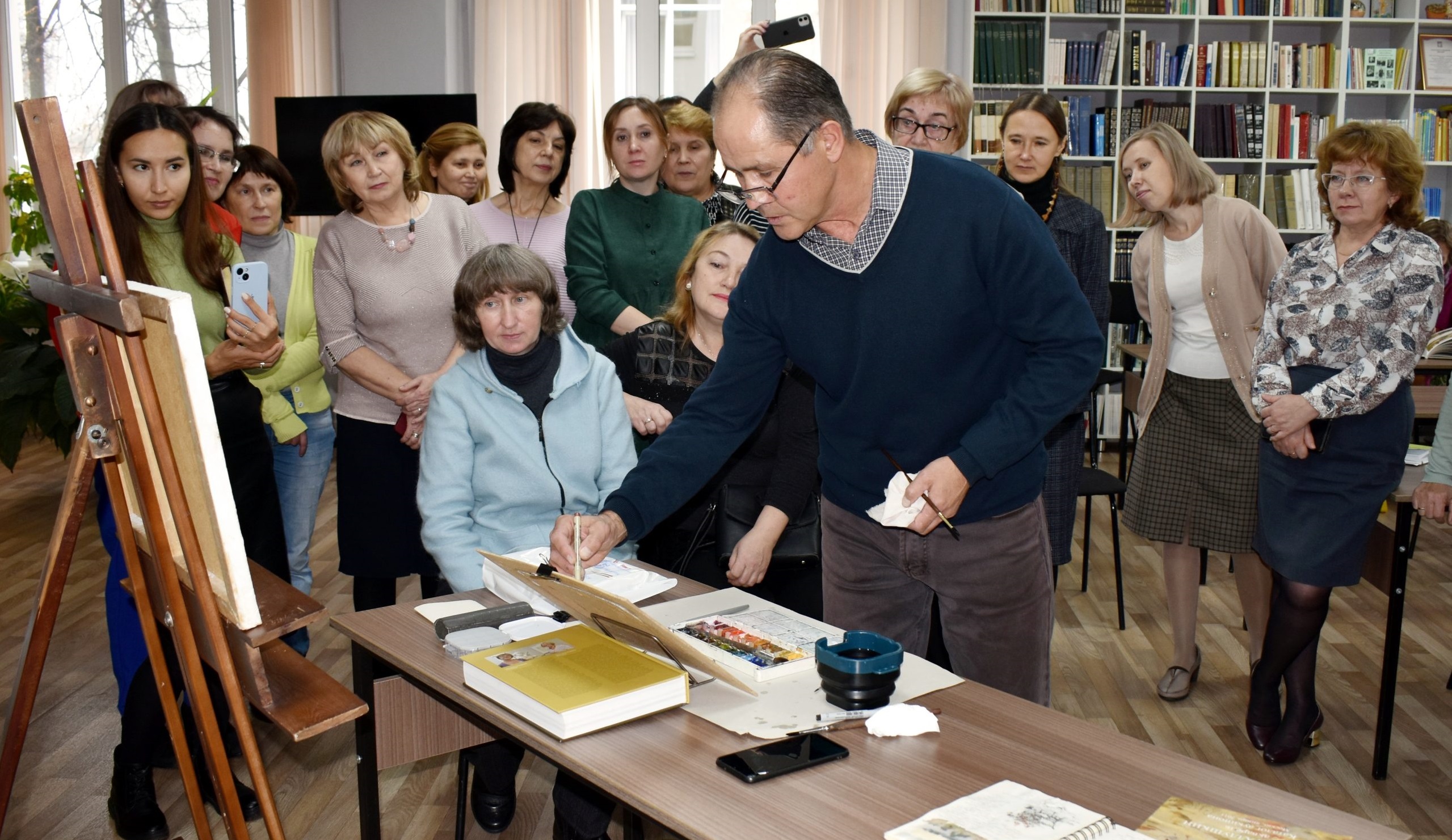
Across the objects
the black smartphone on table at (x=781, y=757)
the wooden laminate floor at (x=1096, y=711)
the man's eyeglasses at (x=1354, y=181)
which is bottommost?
the wooden laminate floor at (x=1096, y=711)

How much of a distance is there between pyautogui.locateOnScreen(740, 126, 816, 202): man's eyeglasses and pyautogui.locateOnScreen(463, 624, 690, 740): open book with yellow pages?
63 cm

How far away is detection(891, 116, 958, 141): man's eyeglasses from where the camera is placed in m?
2.82

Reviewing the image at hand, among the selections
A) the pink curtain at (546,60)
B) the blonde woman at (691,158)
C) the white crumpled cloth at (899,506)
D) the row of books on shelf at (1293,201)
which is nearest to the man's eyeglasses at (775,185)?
the white crumpled cloth at (899,506)

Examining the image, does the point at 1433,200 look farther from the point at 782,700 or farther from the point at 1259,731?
the point at 782,700

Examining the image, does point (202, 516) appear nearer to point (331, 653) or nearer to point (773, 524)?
point (773, 524)

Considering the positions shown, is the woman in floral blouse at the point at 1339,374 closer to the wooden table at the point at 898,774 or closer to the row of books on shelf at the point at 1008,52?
the wooden table at the point at 898,774

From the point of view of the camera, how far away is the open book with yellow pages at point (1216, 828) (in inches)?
45.4

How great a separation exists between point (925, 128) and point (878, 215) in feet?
4.04

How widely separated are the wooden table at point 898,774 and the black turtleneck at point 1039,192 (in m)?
1.78

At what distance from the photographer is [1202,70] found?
20.9ft

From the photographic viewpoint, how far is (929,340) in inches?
67.2

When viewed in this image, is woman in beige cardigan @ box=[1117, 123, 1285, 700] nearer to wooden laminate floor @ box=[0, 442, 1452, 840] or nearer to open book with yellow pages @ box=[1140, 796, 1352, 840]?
wooden laminate floor @ box=[0, 442, 1452, 840]

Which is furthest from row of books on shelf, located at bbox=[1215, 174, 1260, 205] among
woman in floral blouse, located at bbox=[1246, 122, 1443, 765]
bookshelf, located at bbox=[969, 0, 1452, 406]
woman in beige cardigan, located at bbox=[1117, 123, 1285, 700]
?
woman in floral blouse, located at bbox=[1246, 122, 1443, 765]

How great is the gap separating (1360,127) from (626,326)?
→ 5.91 feet
